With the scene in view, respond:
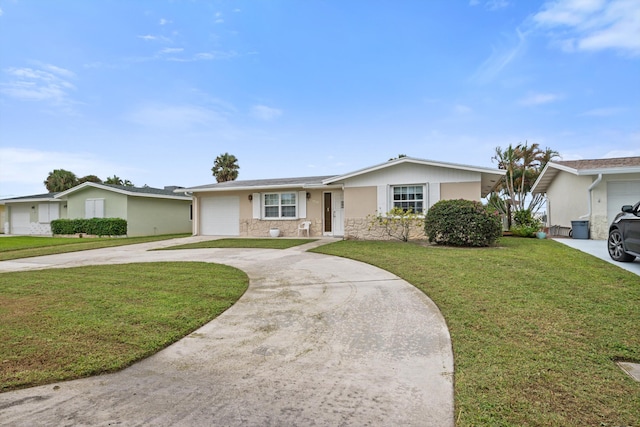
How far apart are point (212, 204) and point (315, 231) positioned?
20.1ft

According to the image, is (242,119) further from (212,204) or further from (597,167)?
(597,167)

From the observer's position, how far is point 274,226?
50.9ft

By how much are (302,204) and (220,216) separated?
487 centimetres

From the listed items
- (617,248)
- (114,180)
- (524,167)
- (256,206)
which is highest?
(114,180)

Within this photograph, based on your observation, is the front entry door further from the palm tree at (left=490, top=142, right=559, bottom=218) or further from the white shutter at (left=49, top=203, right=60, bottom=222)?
the white shutter at (left=49, top=203, right=60, bottom=222)

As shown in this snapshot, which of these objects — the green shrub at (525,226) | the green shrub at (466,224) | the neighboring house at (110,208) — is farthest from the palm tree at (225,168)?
the green shrub at (466,224)

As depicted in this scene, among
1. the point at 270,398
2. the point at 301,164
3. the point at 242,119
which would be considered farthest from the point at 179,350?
the point at 301,164

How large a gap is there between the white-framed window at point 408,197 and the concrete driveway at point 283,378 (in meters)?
8.72

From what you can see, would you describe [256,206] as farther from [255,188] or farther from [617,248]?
[617,248]

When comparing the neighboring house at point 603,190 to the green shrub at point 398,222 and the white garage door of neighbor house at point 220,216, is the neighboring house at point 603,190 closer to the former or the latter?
the green shrub at point 398,222

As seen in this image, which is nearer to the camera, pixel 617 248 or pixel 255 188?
pixel 617 248

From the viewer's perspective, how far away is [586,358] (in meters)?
2.62

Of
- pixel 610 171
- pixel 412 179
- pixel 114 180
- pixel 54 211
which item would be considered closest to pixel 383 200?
pixel 412 179

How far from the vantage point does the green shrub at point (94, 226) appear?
1788cm
